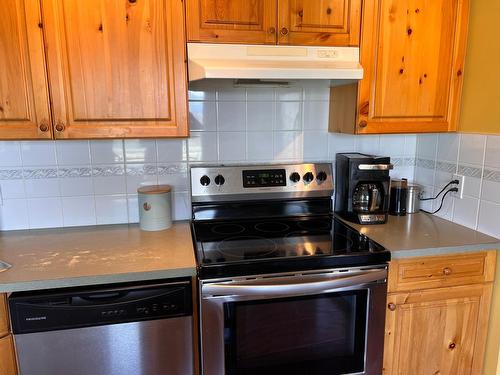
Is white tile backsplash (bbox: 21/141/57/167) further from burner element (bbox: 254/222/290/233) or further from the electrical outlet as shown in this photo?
the electrical outlet

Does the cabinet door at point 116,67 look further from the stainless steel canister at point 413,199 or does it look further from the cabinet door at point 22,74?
the stainless steel canister at point 413,199

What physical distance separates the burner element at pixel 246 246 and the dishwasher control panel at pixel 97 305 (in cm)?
23

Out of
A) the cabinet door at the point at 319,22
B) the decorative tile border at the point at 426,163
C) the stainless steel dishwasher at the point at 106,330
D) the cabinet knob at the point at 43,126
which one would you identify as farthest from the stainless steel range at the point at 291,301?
the cabinet door at the point at 319,22

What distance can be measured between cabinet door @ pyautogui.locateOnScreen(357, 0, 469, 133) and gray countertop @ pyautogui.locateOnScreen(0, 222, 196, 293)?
975 mm

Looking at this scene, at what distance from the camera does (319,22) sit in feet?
5.32

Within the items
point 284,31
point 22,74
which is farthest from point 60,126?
point 284,31

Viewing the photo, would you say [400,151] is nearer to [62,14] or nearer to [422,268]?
[422,268]

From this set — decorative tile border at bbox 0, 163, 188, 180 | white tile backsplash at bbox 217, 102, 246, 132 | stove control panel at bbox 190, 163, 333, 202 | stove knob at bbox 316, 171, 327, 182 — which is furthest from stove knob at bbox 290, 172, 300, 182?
decorative tile border at bbox 0, 163, 188, 180

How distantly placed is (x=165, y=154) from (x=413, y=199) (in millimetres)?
1288

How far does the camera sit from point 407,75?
1.75m

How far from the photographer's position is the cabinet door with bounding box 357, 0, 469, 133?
1.68 meters

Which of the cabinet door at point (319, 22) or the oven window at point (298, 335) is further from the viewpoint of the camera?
the cabinet door at point (319, 22)

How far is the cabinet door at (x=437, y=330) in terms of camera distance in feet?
5.32

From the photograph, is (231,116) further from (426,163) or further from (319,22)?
(426,163)
